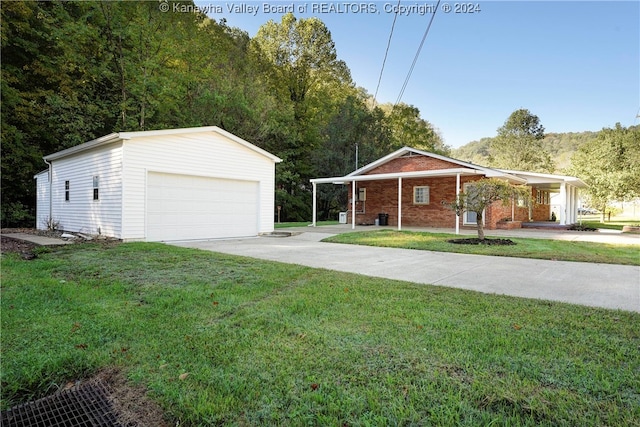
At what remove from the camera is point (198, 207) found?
11.7 meters

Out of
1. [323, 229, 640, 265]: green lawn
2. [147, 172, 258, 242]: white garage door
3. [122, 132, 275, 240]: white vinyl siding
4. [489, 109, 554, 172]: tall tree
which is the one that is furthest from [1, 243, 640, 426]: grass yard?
[489, 109, 554, 172]: tall tree

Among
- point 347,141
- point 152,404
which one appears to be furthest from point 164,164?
point 347,141

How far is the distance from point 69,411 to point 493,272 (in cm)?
603

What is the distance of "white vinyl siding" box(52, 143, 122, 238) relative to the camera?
10.2m

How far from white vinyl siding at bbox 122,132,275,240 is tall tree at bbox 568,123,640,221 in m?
24.8

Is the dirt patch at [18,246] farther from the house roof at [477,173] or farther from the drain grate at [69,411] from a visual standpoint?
the house roof at [477,173]

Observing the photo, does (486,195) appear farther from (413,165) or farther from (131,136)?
(131,136)

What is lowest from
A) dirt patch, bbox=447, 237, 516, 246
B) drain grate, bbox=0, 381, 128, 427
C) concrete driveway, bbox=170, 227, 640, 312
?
drain grate, bbox=0, 381, 128, 427

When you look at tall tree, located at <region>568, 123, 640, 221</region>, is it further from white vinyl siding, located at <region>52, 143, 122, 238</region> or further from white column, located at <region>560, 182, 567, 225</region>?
white vinyl siding, located at <region>52, 143, 122, 238</region>

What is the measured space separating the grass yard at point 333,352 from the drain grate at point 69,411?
162 millimetres

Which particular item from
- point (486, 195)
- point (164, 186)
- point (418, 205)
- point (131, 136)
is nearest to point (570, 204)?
point (418, 205)

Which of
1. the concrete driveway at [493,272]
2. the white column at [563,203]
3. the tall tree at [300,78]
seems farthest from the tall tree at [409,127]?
the concrete driveway at [493,272]

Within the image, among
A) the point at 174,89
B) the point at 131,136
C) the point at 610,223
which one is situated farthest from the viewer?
the point at 610,223

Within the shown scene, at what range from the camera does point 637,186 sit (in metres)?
23.5
